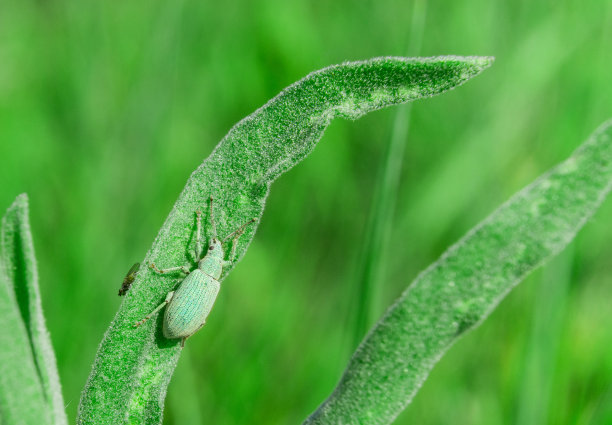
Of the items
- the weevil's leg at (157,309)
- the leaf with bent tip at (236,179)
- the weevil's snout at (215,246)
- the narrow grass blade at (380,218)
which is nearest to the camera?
the leaf with bent tip at (236,179)

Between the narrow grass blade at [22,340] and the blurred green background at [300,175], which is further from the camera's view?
the blurred green background at [300,175]

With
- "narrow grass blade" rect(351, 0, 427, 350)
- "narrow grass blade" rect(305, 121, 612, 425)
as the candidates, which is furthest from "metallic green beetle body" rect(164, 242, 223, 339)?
"narrow grass blade" rect(351, 0, 427, 350)

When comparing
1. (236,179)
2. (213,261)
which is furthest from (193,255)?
(236,179)

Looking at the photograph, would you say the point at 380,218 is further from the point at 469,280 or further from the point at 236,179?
the point at 469,280

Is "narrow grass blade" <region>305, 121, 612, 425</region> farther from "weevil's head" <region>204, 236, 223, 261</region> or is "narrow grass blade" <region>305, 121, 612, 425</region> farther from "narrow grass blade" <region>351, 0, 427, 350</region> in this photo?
"narrow grass blade" <region>351, 0, 427, 350</region>

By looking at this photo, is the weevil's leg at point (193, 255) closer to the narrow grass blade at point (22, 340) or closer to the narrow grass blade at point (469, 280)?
the narrow grass blade at point (22, 340)

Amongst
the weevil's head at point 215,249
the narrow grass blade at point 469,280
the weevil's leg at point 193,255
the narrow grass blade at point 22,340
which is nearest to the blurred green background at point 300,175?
the weevil's head at point 215,249
